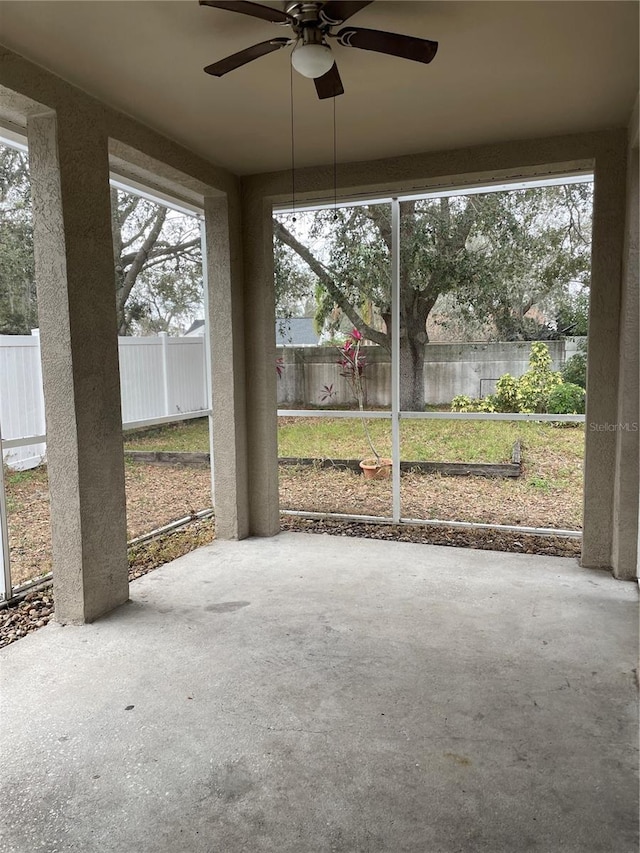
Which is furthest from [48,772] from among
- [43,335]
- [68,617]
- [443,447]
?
[443,447]

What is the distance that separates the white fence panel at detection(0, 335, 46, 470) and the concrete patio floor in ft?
3.30

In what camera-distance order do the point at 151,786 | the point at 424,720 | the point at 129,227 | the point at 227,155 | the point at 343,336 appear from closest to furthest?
the point at 151,786 → the point at 424,720 → the point at 227,155 → the point at 129,227 → the point at 343,336

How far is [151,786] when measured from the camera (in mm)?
1909

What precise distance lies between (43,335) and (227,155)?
1890 mm

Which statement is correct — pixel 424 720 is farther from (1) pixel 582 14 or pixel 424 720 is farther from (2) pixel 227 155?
(2) pixel 227 155

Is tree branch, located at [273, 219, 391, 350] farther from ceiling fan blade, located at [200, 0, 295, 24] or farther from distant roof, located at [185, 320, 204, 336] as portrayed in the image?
ceiling fan blade, located at [200, 0, 295, 24]

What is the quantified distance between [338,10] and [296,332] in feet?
9.87

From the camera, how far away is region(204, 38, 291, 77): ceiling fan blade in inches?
87.4

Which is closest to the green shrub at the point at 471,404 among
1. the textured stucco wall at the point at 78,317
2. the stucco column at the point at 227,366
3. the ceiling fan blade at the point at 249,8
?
the stucco column at the point at 227,366

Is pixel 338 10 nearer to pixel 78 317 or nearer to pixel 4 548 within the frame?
pixel 78 317

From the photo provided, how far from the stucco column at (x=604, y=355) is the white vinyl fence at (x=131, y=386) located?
2.93 meters

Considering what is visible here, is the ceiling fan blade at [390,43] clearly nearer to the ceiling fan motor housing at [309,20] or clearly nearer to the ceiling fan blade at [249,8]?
the ceiling fan motor housing at [309,20]

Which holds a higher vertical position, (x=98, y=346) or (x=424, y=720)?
(x=98, y=346)

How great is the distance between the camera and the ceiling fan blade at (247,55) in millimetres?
2219
